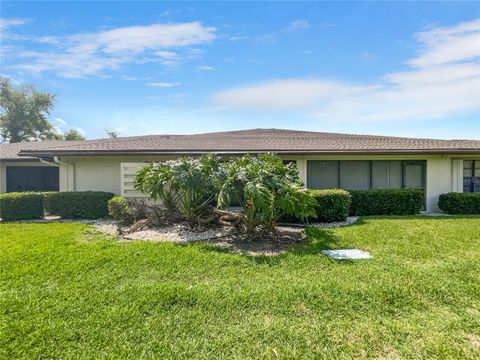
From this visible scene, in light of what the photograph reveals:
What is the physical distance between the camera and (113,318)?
3.26 metres

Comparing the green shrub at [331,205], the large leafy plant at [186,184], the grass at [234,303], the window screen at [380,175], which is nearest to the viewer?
the grass at [234,303]

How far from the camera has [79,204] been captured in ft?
33.2

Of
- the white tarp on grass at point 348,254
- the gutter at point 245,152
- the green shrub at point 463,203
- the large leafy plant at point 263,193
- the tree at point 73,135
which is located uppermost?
the tree at point 73,135

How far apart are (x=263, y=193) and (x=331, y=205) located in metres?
3.84

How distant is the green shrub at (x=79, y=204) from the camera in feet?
33.2

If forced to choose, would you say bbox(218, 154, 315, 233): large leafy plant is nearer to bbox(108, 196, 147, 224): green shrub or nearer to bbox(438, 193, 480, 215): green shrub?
bbox(108, 196, 147, 224): green shrub

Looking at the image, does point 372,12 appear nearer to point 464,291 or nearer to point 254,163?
point 254,163

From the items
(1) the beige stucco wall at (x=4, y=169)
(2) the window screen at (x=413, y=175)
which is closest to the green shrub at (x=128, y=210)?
(1) the beige stucco wall at (x=4, y=169)

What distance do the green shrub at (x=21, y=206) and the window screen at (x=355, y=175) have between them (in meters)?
11.7

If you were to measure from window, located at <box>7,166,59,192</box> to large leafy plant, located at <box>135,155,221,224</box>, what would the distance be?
9.26 metres

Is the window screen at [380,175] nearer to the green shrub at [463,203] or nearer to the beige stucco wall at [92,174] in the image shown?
the green shrub at [463,203]

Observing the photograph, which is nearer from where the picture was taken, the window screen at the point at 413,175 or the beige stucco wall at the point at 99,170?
the beige stucco wall at the point at 99,170

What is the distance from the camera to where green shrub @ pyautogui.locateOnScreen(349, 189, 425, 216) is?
10.6 metres

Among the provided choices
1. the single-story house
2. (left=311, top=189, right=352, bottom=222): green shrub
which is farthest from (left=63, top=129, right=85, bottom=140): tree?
(left=311, top=189, right=352, bottom=222): green shrub
